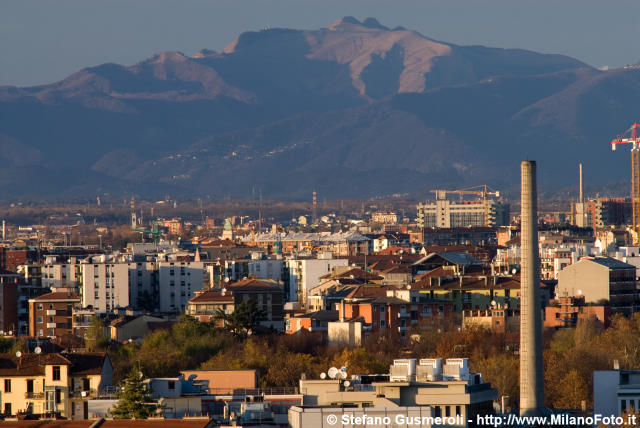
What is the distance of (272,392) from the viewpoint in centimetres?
3362

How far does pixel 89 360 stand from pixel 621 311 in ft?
93.8

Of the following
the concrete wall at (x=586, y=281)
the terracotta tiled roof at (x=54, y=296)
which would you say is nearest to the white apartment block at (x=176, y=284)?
the terracotta tiled roof at (x=54, y=296)

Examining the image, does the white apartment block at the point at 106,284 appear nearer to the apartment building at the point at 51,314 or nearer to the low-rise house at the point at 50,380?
the apartment building at the point at 51,314

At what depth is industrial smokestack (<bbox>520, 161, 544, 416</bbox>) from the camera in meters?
33.5

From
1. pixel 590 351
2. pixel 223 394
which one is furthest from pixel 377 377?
pixel 590 351

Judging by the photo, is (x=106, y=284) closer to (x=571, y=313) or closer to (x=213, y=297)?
(x=213, y=297)

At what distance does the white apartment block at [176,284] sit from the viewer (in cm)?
8231

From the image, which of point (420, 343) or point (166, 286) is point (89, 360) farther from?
point (166, 286)

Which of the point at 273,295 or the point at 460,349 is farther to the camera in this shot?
the point at 273,295

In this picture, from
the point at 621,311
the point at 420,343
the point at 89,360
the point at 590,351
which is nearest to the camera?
the point at 89,360

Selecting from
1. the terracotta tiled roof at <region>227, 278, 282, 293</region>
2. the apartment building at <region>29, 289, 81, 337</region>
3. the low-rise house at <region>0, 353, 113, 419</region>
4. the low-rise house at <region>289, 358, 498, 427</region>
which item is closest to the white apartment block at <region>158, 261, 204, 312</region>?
the terracotta tiled roof at <region>227, 278, 282, 293</region>

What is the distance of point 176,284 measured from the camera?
83.2 m

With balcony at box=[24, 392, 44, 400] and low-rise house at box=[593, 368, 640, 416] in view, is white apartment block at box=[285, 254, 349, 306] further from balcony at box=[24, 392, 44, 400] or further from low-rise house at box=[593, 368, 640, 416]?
low-rise house at box=[593, 368, 640, 416]

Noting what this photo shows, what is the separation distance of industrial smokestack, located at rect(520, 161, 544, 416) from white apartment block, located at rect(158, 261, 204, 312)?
4455cm
